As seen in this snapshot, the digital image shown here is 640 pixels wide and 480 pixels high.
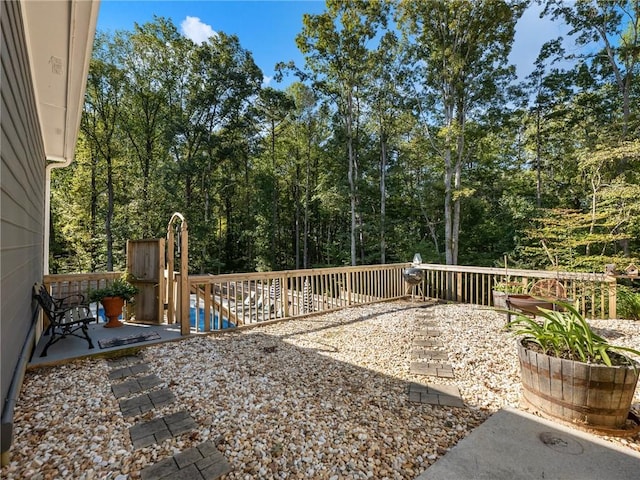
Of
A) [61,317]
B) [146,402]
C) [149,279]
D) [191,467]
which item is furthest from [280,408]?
[149,279]

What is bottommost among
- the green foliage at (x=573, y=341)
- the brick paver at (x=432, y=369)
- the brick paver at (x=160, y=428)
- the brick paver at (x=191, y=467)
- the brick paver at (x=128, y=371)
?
the brick paver at (x=432, y=369)

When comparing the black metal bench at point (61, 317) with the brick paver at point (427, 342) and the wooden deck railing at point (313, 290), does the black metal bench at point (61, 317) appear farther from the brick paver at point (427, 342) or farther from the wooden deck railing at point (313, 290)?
the brick paver at point (427, 342)

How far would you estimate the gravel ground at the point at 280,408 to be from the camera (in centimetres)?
181

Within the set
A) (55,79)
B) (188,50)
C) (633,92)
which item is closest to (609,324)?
(55,79)

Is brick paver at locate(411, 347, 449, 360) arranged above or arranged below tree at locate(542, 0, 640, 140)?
below

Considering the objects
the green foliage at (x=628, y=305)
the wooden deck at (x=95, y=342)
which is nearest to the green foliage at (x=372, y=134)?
the green foliage at (x=628, y=305)

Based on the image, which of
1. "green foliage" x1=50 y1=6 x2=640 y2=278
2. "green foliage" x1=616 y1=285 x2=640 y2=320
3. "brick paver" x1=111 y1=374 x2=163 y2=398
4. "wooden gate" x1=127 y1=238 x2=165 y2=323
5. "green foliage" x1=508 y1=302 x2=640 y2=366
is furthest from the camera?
"green foliage" x1=50 y1=6 x2=640 y2=278

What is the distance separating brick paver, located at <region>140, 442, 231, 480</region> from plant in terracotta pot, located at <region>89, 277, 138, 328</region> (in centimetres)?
342

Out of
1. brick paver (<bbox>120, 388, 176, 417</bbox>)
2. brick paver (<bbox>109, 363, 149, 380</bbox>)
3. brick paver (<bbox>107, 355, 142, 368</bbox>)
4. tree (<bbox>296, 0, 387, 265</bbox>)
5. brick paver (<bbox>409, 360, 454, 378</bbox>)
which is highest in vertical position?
tree (<bbox>296, 0, 387, 265</bbox>)

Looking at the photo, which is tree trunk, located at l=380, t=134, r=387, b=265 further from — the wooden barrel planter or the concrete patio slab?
the concrete patio slab

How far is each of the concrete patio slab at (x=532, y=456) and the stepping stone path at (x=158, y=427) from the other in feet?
4.09

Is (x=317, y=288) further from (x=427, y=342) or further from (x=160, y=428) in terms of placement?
(x=160, y=428)

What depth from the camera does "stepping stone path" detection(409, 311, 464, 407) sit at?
259 centimetres

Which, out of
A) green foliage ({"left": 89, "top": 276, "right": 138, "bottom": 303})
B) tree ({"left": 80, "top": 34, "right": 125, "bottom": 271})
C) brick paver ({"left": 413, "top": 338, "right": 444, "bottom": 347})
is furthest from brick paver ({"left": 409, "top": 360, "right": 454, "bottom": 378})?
tree ({"left": 80, "top": 34, "right": 125, "bottom": 271})
